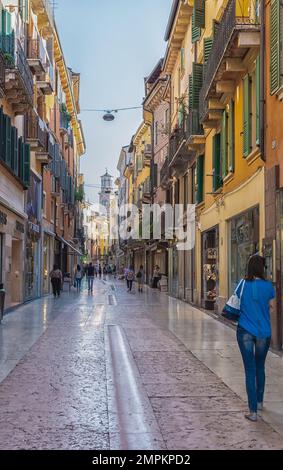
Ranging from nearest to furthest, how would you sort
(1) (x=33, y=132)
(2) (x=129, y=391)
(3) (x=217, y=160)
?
1. (2) (x=129, y=391)
2. (3) (x=217, y=160)
3. (1) (x=33, y=132)

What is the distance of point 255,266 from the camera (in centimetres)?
666

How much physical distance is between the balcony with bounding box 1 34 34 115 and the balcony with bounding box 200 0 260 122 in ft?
19.5

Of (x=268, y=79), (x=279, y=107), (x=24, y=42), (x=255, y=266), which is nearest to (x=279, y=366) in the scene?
(x=255, y=266)

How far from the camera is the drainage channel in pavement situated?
5578mm

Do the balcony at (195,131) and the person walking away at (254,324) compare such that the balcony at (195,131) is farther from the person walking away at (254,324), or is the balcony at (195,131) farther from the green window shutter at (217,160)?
the person walking away at (254,324)

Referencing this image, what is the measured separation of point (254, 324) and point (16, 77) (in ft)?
48.4

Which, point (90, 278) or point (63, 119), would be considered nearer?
point (90, 278)

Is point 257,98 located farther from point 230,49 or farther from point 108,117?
point 108,117

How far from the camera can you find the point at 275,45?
11664mm

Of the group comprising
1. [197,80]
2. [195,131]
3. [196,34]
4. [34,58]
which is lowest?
[195,131]

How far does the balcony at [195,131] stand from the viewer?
22.3m

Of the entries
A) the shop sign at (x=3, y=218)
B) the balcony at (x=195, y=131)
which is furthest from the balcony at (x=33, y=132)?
the balcony at (x=195, y=131)

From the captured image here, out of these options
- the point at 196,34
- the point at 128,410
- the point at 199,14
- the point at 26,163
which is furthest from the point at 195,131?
the point at 128,410

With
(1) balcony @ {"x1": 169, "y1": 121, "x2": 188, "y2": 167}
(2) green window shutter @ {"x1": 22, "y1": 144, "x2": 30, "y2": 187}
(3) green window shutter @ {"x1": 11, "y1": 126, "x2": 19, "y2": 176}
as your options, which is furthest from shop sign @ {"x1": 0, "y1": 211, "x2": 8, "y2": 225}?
(1) balcony @ {"x1": 169, "y1": 121, "x2": 188, "y2": 167}
